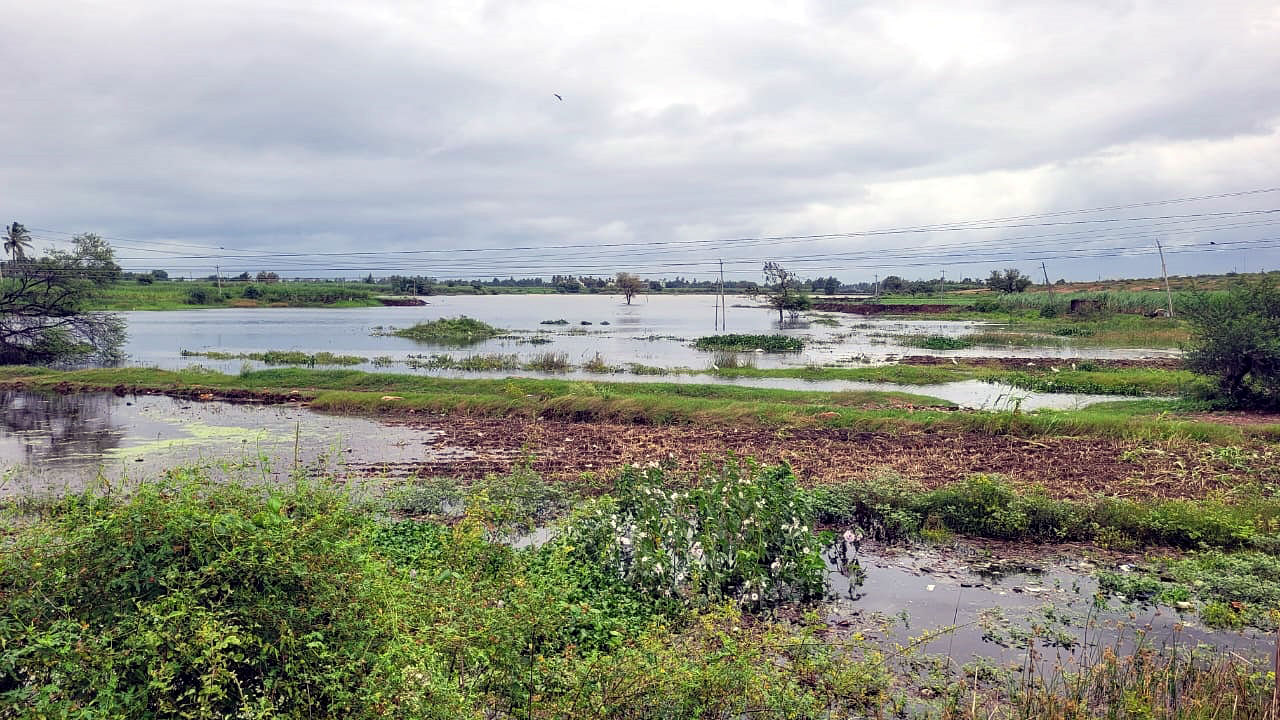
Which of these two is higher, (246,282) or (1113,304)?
(246,282)

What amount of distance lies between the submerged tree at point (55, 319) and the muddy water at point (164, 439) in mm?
9665

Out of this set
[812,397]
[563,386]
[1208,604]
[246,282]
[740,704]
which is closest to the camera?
[740,704]

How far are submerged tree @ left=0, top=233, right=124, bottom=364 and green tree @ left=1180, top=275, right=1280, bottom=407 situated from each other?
133ft

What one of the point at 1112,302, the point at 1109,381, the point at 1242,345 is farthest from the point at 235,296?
the point at 1242,345

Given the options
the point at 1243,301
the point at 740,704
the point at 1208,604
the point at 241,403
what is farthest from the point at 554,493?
the point at 1243,301

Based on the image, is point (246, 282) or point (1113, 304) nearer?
point (1113, 304)

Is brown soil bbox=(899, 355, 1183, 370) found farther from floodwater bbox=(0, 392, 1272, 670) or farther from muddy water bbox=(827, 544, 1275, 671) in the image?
floodwater bbox=(0, 392, 1272, 670)

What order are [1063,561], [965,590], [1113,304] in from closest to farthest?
[965,590] < [1063,561] < [1113,304]

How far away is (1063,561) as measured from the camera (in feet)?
29.7

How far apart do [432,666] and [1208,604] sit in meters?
7.54

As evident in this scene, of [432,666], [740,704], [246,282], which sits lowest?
[740,704]

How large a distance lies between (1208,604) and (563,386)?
60.4 ft

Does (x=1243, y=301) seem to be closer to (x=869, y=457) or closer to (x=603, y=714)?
(x=869, y=457)

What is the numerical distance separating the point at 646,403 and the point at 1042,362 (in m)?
20.7
